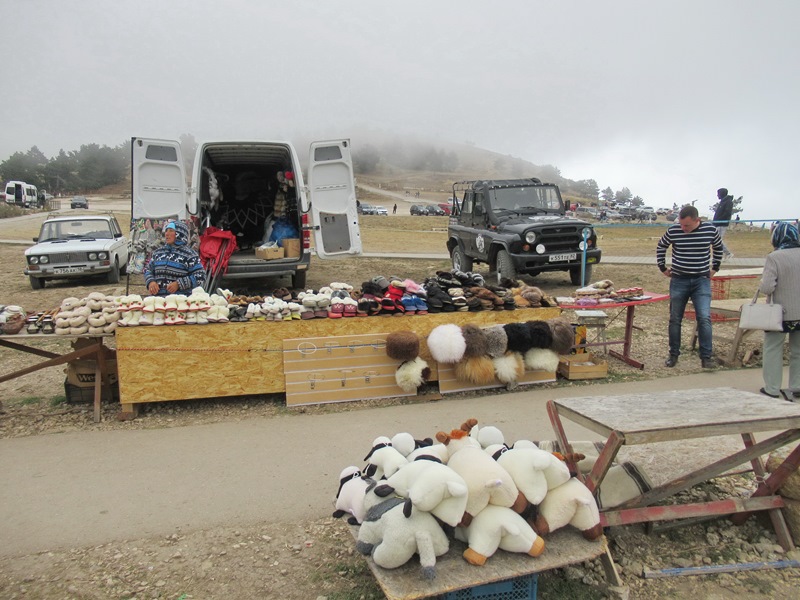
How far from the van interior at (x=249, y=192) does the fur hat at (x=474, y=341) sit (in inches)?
193

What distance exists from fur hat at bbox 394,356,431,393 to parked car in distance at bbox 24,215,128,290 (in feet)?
32.0

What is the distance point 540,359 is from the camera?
607 centimetres

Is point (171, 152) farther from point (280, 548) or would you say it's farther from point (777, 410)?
point (777, 410)

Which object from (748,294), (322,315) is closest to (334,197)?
(322,315)

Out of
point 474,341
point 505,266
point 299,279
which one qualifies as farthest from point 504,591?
point 505,266

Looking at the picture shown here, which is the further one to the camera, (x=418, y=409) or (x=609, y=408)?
(x=418, y=409)

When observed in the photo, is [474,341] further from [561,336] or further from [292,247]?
[292,247]

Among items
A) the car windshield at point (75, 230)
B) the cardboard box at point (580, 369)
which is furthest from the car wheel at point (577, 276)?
the car windshield at point (75, 230)

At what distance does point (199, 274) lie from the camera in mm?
6934

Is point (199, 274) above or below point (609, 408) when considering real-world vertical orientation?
above

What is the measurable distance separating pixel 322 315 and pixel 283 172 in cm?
597

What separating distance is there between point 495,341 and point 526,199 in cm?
771

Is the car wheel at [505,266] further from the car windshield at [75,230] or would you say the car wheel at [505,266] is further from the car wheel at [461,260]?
the car windshield at [75,230]

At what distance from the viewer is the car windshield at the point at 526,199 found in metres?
12.7
